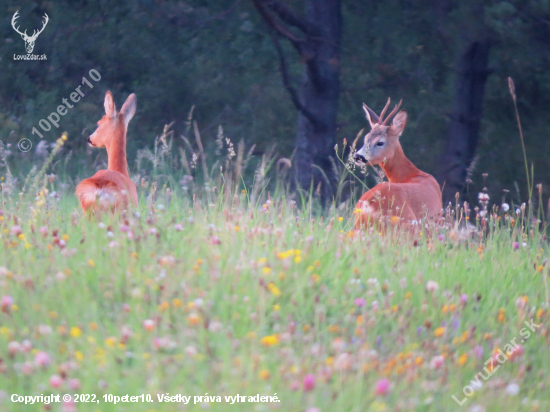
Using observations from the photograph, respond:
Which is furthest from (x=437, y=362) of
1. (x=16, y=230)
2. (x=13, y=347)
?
(x=16, y=230)

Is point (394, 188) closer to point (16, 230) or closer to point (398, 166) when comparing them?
point (398, 166)

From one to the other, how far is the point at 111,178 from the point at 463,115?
6.80 metres

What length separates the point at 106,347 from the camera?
274 cm

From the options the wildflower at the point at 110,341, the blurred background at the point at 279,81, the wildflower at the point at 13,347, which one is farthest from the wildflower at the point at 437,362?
the blurred background at the point at 279,81

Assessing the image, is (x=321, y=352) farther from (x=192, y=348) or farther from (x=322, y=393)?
(x=192, y=348)

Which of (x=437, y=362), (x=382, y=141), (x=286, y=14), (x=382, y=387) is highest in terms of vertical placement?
(x=286, y=14)

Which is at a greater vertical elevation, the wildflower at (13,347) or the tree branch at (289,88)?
the tree branch at (289,88)

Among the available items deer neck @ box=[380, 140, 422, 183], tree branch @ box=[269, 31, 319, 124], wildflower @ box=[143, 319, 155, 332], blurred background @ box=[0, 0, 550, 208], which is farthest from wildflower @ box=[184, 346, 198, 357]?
blurred background @ box=[0, 0, 550, 208]

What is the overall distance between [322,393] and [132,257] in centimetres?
146

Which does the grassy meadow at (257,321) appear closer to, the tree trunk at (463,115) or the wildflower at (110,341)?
the wildflower at (110,341)

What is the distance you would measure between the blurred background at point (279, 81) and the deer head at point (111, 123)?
3854 millimetres

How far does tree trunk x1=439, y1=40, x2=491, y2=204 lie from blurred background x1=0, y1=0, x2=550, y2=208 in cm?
2

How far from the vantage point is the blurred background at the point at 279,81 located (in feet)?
33.8

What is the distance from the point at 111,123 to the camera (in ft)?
20.0
